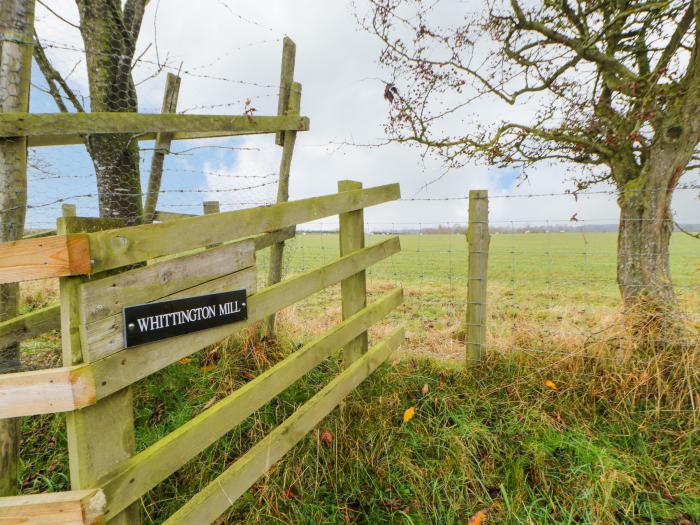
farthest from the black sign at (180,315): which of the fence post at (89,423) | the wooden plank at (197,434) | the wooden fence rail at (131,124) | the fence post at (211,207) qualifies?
the fence post at (211,207)

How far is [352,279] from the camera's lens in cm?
350

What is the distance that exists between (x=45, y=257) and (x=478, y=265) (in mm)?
3326

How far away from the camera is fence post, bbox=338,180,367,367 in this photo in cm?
342

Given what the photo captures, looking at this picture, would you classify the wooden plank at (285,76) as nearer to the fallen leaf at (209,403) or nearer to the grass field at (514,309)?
the grass field at (514,309)

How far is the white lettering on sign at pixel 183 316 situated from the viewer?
1784 millimetres

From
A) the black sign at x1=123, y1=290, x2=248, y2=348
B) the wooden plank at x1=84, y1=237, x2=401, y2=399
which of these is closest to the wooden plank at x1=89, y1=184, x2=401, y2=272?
the black sign at x1=123, y1=290, x2=248, y2=348

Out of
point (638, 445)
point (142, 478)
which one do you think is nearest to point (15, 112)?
point (142, 478)

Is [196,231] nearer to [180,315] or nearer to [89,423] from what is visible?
[180,315]

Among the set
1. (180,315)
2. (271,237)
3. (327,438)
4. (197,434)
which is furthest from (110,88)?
(327,438)

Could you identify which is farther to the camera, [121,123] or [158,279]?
[121,123]

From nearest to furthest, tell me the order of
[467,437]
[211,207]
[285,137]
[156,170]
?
[467,437], [285,137], [156,170], [211,207]

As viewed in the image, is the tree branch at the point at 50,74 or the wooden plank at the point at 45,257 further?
the tree branch at the point at 50,74

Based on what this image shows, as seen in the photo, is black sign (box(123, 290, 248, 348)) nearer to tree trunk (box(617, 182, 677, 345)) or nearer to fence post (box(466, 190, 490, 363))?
fence post (box(466, 190, 490, 363))

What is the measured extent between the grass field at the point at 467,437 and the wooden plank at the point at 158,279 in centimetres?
157
